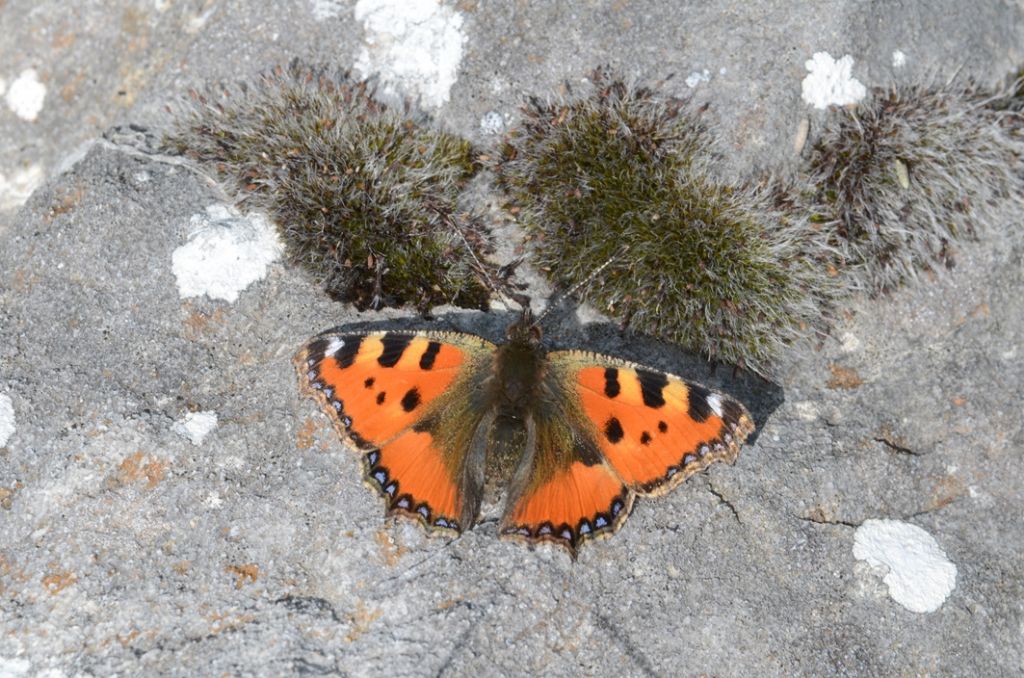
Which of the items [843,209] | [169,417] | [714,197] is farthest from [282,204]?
[843,209]

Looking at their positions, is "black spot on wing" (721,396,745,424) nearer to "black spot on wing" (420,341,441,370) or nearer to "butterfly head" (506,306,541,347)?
"butterfly head" (506,306,541,347)

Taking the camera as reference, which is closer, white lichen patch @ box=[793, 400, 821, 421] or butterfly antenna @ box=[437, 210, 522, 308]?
white lichen patch @ box=[793, 400, 821, 421]

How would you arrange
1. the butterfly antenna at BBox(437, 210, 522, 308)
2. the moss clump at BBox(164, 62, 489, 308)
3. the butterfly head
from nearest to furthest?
the butterfly head
the moss clump at BBox(164, 62, 489, 308)
the butterfly antenna at BBox(437, 210, 522, 308)

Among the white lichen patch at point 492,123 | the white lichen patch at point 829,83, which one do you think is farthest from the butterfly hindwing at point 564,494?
the white lichen patch at point 829,83

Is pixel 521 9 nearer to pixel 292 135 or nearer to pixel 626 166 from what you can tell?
pixel 626 166

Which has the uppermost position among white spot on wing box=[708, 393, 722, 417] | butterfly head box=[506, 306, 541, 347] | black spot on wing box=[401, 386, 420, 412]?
white spot on wing box=[708, 393, 722, 417]

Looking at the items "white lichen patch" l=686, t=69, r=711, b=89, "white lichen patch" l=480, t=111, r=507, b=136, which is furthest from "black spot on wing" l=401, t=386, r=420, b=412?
"white lichen patch" l=686, t=69, r=711, b=89
